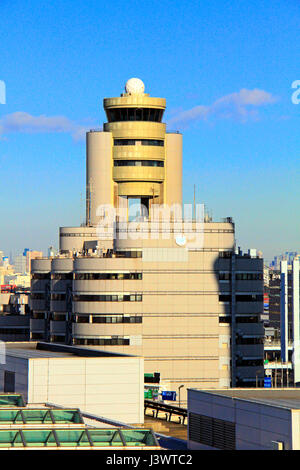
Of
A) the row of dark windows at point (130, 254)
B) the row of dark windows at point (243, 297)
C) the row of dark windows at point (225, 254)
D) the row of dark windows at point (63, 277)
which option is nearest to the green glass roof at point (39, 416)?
the row of dark windows at point (130, 254)

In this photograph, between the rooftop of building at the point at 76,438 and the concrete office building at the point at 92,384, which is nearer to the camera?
the rooftop of building at the point at 76,438

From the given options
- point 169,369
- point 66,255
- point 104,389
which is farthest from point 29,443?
point 66,255

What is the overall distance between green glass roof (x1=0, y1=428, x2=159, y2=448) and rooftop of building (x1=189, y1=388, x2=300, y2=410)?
7062mm

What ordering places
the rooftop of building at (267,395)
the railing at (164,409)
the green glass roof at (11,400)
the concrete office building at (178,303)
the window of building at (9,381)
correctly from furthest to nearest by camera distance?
the concrete office building at (178,303), the window of building at (9,381), the railing at (164,409), the green glass roof at (11,400), the rooftop of building at (267,395)

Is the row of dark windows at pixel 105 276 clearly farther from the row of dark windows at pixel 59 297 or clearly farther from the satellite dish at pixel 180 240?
the row of dark windows at pixel 59 297

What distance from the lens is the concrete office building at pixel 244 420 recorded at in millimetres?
56594

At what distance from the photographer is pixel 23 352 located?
372ft

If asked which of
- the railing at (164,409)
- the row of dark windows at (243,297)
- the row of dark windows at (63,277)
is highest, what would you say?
the row of dark windows at (63,277)

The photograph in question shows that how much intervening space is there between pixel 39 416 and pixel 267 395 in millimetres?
15587

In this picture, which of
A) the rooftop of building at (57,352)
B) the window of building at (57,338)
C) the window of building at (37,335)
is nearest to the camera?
the rooftop of building at (57,352)

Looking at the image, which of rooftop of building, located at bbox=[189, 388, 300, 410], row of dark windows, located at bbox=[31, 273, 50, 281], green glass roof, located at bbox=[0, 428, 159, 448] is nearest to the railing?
rooftop of building, located at bbox=[189, 388, 300, 410]

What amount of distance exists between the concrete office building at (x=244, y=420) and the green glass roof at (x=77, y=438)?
19.8 feet

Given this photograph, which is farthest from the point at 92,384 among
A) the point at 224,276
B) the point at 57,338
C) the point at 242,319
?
the point at 57,338

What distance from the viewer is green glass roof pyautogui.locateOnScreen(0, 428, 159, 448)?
5697 centimetres
